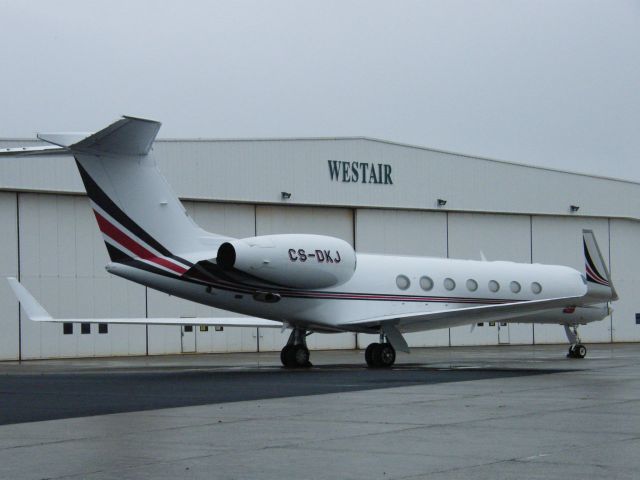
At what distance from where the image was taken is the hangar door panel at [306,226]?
129 ft

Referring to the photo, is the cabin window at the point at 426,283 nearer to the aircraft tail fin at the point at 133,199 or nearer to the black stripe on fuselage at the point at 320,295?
the black stripe on fuselage at the point at 320,295

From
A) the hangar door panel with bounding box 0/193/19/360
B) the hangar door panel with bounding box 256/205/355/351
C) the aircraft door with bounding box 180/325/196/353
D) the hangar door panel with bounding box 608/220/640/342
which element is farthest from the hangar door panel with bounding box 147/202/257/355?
the hangar door panel with bounding box 608/220/640/342

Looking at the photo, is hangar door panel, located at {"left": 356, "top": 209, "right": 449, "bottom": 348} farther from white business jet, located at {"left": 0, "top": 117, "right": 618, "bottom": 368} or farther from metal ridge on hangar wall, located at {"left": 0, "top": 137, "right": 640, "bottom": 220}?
white business jet, located at {"left": 0, "top": 117, "right": 618, "bottom": 368}

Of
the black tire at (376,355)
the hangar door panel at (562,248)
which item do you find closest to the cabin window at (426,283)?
the black tire at (376,355)

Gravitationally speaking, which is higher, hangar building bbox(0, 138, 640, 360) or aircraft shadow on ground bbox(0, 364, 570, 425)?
hangar building bbox(0, 138, 640, 360)

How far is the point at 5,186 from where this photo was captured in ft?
108

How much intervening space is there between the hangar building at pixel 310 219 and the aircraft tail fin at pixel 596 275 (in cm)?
1444

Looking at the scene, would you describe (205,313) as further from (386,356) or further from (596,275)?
(596,275)

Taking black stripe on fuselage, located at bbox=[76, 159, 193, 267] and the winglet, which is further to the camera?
the winglet

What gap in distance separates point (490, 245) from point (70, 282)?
1893 cm

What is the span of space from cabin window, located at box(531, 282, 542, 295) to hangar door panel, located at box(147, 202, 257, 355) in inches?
501

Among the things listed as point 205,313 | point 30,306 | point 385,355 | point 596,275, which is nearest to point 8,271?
point 205,313

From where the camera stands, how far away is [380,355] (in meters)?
24.8

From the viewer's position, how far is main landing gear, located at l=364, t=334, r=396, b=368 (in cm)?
2477
